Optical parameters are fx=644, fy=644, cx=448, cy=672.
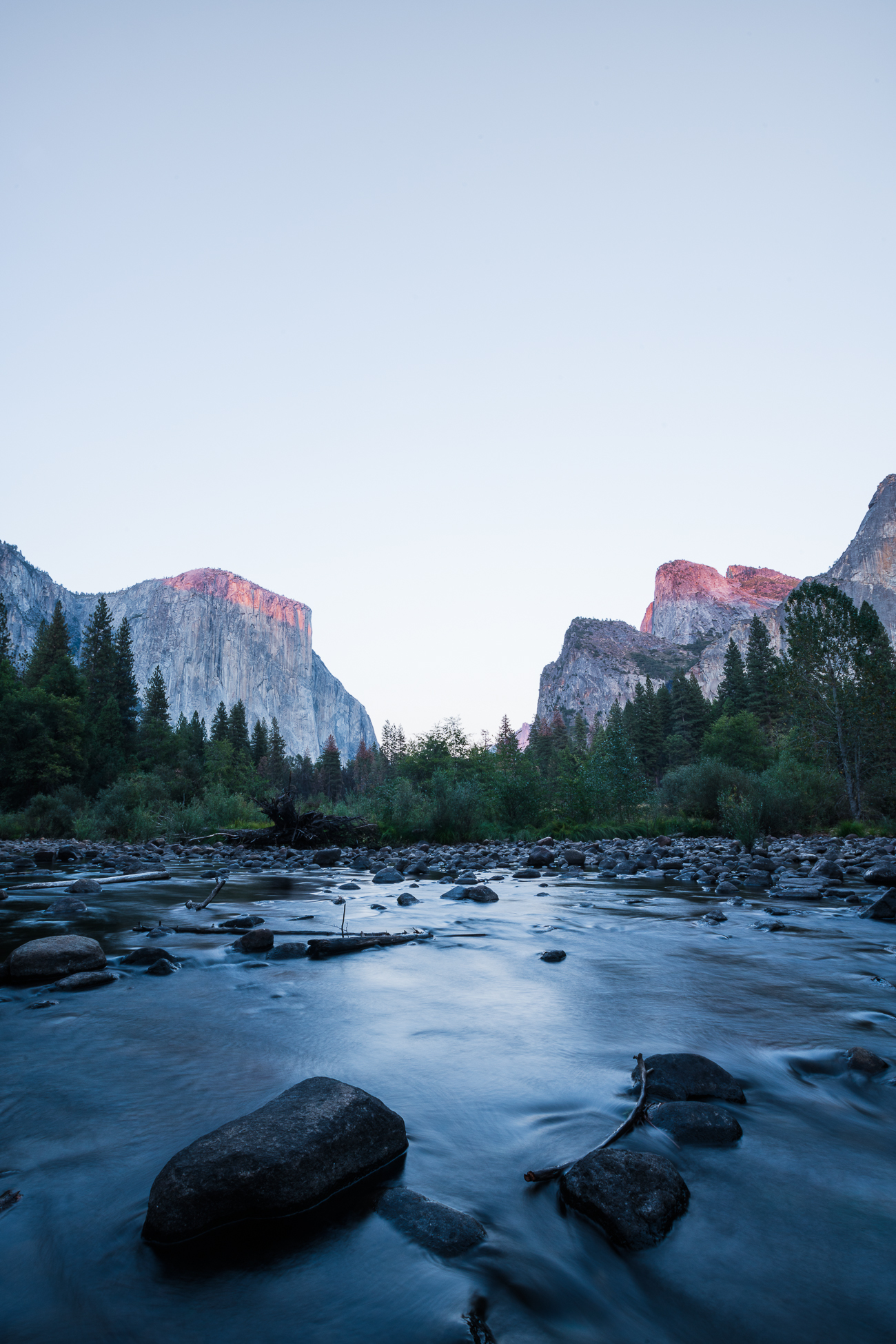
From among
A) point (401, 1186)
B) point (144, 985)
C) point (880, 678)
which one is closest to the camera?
point (401, 1186)

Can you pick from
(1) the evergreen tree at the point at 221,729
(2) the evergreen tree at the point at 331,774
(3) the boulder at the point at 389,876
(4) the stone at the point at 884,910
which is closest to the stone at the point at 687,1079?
(4) the stone at the point at 884,910

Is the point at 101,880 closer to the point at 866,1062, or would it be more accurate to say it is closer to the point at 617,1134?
the point at 617,1134

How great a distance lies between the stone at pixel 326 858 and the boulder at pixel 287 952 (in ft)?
32.9

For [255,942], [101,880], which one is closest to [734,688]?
[101,880]

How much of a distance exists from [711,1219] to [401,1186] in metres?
1.10

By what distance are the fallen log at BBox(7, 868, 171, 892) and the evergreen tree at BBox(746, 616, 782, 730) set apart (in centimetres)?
5493

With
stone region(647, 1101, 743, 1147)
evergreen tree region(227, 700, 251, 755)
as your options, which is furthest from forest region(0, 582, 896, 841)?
evergreen tree region(227, 700, 251, 755)

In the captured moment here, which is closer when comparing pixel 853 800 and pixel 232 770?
pixel 853 800

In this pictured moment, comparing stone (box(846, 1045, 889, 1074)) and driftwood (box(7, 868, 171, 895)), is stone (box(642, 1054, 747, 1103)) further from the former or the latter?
driftwood (box(7, 868, 171, 895))

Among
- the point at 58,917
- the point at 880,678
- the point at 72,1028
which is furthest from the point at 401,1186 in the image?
the point at 880,678

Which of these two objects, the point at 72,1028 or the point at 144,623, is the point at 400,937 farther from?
the point at 144,623

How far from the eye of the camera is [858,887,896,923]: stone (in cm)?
814

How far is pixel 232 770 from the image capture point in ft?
207

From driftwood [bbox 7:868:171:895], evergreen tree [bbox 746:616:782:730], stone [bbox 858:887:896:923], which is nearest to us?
stone [bbox 858:887:896:923]
